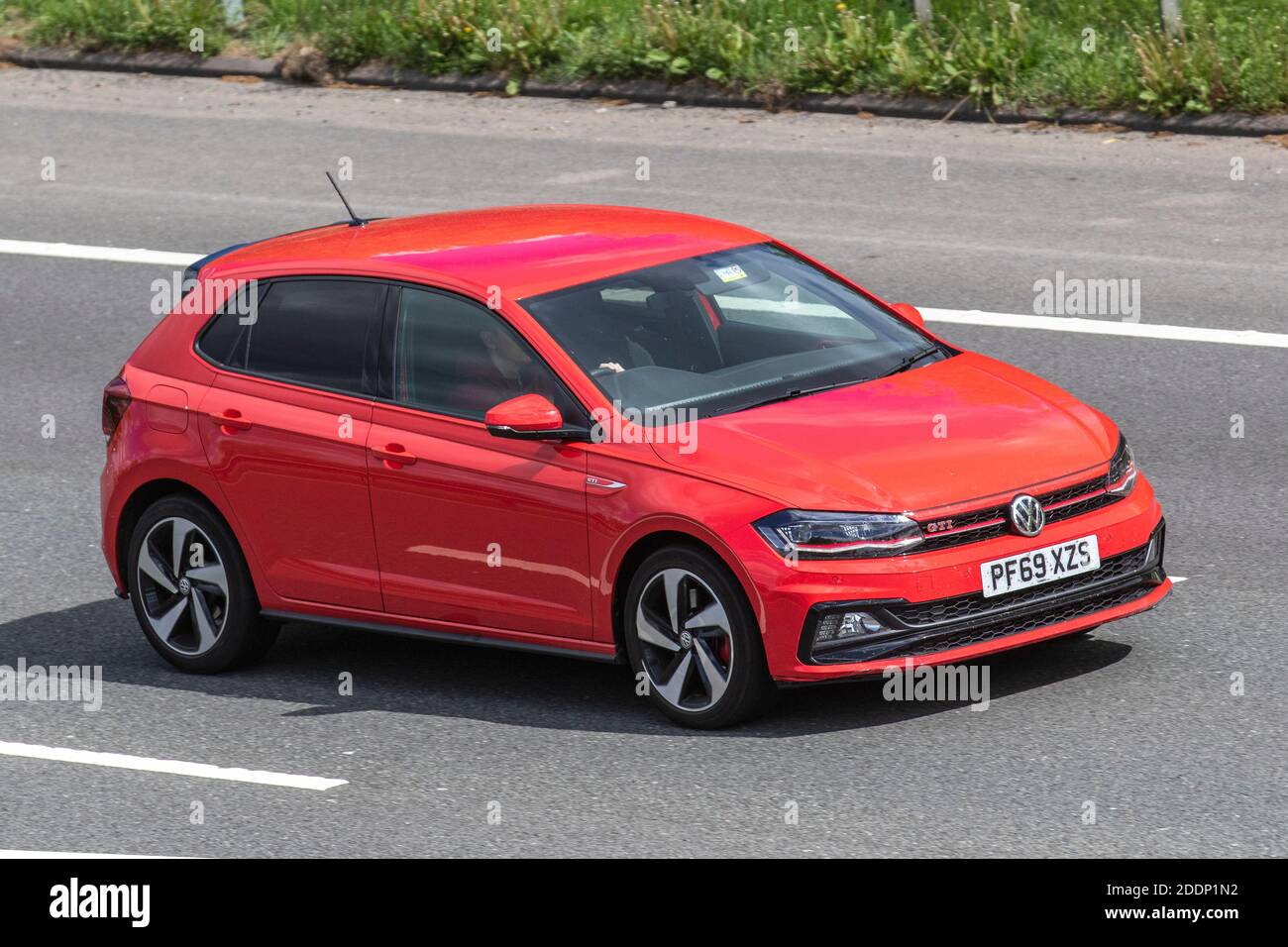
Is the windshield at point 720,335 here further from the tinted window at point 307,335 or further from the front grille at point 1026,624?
the front grille at point 1026,624

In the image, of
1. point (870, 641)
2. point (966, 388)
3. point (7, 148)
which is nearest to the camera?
point (870, 641)

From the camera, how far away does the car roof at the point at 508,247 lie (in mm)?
8711

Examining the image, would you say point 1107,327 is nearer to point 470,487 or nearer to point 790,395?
point 790,395

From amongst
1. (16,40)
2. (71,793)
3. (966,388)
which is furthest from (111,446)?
(16,40)

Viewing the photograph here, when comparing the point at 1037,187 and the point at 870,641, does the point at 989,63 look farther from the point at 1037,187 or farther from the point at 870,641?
the point at 870,641

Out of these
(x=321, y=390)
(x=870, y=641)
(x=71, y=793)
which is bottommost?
(x=71, y=793)

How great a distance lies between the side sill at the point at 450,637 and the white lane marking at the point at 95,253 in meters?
6.81

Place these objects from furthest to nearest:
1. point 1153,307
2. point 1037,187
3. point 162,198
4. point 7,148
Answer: point 7,148 → point 162,198 → point 1037,187 → point 1153,307

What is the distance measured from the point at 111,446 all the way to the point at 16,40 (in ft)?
42.4

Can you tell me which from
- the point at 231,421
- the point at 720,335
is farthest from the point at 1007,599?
the point at 231,421

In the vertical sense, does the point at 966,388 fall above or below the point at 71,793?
above

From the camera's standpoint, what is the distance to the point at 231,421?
9062 millimetres

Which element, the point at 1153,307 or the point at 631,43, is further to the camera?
the point at 631,43

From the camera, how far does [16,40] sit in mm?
21375
